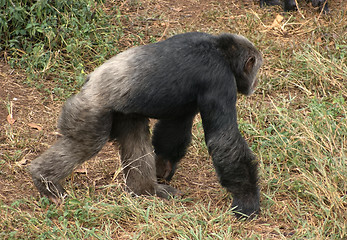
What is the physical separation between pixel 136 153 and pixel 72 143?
583mm

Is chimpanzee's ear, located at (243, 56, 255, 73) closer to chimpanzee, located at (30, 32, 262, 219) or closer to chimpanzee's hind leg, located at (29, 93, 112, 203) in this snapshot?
chimpanzee, located at (30, 32, 262, 219)

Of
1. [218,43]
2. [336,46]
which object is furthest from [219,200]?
[336,46]

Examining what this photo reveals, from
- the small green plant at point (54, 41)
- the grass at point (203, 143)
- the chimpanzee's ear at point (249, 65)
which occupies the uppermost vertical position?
the chimpanzee's ear at point (249, 65)

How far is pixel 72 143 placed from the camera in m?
4.79

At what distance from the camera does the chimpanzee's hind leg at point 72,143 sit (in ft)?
15.5

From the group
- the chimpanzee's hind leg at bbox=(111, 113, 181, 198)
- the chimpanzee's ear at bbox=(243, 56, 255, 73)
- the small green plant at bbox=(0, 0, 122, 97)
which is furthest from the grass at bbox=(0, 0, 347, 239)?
the chimpanzee's ear at bbox=(243, 56, 255, 73)

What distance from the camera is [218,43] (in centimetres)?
482

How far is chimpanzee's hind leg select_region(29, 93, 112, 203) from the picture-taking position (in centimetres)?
472

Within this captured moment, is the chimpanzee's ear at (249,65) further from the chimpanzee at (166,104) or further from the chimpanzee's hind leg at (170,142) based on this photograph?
the chimpanzee's hind leg at (170,142)

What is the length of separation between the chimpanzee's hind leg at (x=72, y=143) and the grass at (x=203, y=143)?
0.68 ft

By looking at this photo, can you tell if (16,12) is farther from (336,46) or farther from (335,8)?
(335,8)

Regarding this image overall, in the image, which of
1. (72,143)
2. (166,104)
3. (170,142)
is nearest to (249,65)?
(166,104)

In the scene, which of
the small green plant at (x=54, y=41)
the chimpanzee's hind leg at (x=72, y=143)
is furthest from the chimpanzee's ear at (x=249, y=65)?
the small green plant at (x=54, y=41)

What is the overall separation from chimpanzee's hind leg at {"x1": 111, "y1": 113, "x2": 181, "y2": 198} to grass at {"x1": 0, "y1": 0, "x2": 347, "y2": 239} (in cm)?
20
